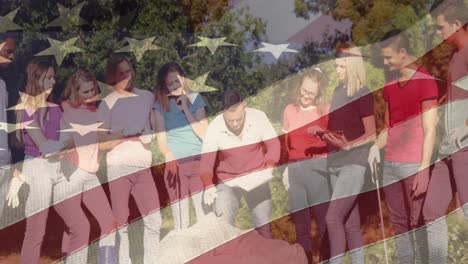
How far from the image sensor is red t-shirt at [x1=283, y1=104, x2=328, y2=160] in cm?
341

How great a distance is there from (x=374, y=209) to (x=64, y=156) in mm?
1323

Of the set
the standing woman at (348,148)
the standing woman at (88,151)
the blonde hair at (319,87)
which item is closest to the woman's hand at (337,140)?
the standing woman at (348,148)

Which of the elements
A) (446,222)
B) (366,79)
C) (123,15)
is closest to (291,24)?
(366,79)

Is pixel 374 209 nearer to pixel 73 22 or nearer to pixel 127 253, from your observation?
pixel 127 253

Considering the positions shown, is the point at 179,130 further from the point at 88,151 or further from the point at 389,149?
the point at 389,149

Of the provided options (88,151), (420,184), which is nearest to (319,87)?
(420,184)

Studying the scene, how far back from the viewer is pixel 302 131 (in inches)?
135

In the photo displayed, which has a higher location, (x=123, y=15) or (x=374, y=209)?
(x=123, y=15)

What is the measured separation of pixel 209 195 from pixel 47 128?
0.72 meters

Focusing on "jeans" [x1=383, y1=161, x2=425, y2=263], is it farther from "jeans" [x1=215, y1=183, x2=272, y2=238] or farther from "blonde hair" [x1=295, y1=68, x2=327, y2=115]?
"jeans" [x1=215, y1=183, x2=272, y2=238]

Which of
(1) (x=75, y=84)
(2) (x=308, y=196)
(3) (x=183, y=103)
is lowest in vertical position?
(2) (x=308, y=196)

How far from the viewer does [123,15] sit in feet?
11.1

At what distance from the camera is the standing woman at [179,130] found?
3.38 metres

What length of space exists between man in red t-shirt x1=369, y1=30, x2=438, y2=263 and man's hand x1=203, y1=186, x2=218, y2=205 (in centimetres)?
68
